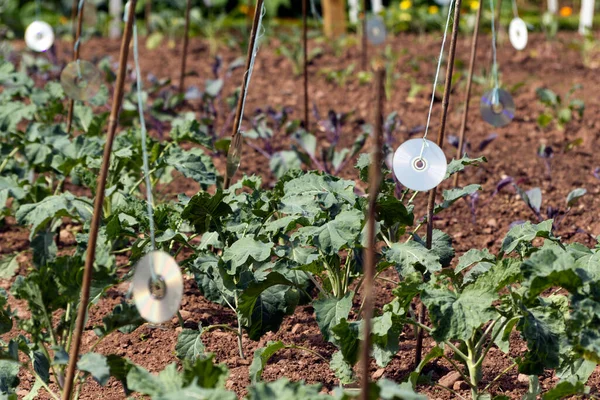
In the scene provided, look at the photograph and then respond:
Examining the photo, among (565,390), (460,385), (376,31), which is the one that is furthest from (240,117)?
(376,31)

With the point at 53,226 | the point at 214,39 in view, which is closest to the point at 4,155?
the point at 53,226

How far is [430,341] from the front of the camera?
10.2ft

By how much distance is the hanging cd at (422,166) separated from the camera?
2518 mm

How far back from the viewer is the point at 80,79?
3193 mm

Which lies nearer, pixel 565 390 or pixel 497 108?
pixel 565 390

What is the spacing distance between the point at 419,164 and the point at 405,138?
272cm

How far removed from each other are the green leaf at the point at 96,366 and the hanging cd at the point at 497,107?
80.3 inches

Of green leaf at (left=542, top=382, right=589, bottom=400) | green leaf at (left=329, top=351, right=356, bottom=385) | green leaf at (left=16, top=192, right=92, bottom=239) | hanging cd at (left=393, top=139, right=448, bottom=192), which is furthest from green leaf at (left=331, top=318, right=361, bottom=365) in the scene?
green leaf at (left=16, top=192, right=92, bottom=239)

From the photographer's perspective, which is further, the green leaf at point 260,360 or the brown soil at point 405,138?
the brown soil at point 405,138

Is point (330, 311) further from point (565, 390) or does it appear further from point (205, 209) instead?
point (565, 390)

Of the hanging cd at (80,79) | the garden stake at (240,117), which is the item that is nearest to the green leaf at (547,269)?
the garden stake at (240,117)

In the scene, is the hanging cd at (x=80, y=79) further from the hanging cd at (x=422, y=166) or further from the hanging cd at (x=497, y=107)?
the hanging cd at (x=497, y=107)

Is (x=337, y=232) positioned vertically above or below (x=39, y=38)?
below

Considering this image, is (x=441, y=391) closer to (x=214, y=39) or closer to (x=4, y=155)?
(x=4, y=155)
